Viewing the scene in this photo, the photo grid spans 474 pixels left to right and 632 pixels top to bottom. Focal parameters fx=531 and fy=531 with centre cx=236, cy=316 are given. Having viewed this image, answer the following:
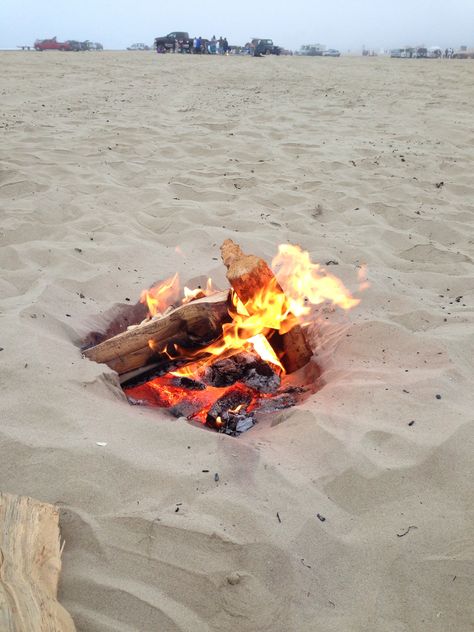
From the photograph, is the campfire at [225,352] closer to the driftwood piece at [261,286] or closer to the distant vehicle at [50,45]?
the driftwood piece at [261,286]

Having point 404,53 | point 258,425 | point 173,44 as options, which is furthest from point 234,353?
point 404,53

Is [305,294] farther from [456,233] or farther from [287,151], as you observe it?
[287,151]

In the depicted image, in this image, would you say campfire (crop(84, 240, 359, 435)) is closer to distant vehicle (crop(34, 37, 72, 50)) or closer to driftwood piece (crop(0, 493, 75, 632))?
driftwood piece (crop(0, 493, 75, 632))

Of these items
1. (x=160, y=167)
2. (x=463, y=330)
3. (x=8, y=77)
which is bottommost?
(x=463, y=330)

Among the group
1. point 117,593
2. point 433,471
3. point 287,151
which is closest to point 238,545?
point 117,593

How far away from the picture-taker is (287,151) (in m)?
6.59

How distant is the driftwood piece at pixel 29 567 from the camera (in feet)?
4.07

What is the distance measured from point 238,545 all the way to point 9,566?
0.65 meters

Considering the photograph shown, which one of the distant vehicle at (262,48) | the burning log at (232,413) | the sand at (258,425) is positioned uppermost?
the distant vehicle at (262,48)

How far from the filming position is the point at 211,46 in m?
27.4

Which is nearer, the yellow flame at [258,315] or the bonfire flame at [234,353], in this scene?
the bonfire flame at [234,353]

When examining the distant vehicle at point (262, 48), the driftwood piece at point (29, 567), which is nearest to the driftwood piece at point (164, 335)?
the driftwood piece at point (29, 567)

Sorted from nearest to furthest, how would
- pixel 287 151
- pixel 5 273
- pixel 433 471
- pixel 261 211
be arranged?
pixel 433 471 < pixel 5 273 < pixel 261 211 < pixel 287 151

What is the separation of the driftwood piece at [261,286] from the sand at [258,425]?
0.15 metres
